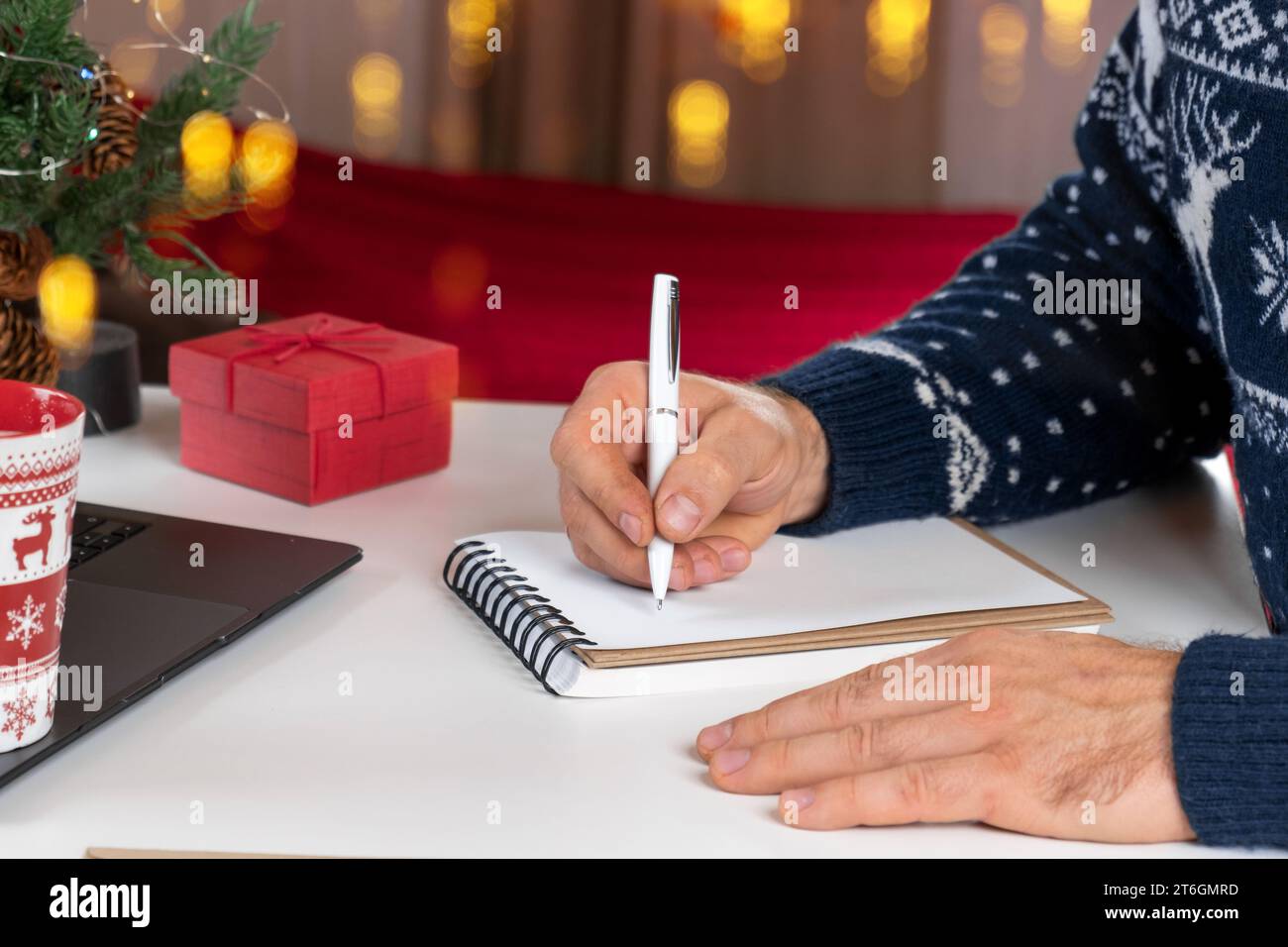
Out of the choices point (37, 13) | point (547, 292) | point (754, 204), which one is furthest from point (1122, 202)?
point (754, 204)

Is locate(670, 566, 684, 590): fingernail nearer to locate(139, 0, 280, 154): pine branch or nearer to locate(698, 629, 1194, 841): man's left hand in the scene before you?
locate(698, 629, 1194, 841): man's left hand

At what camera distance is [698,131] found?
11.0ft

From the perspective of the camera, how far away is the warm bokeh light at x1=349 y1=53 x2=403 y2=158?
3201mm

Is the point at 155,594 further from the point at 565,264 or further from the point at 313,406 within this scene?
the point at 565,264

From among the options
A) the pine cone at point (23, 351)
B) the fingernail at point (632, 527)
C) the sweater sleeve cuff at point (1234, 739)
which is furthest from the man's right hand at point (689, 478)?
the pine cone at point (23, 351)

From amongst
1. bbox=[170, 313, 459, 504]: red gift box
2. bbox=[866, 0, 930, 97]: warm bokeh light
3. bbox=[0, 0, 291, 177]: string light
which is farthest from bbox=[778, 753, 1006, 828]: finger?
bbox=[866, 0, 930, 97]: warm bokeh light

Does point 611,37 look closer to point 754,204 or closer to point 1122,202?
point 754,204

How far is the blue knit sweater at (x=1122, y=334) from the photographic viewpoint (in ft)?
2.53

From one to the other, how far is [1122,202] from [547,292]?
1.74 meters

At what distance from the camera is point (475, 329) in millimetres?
2391

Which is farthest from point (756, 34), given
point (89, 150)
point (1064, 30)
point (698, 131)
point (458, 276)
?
point (89, 150)

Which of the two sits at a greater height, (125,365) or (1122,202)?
(1122,202)

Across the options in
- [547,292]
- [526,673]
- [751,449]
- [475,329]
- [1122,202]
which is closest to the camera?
[526,673]

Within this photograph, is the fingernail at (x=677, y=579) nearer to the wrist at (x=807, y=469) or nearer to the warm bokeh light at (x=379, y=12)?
the wrist at (x=807, y=469)
